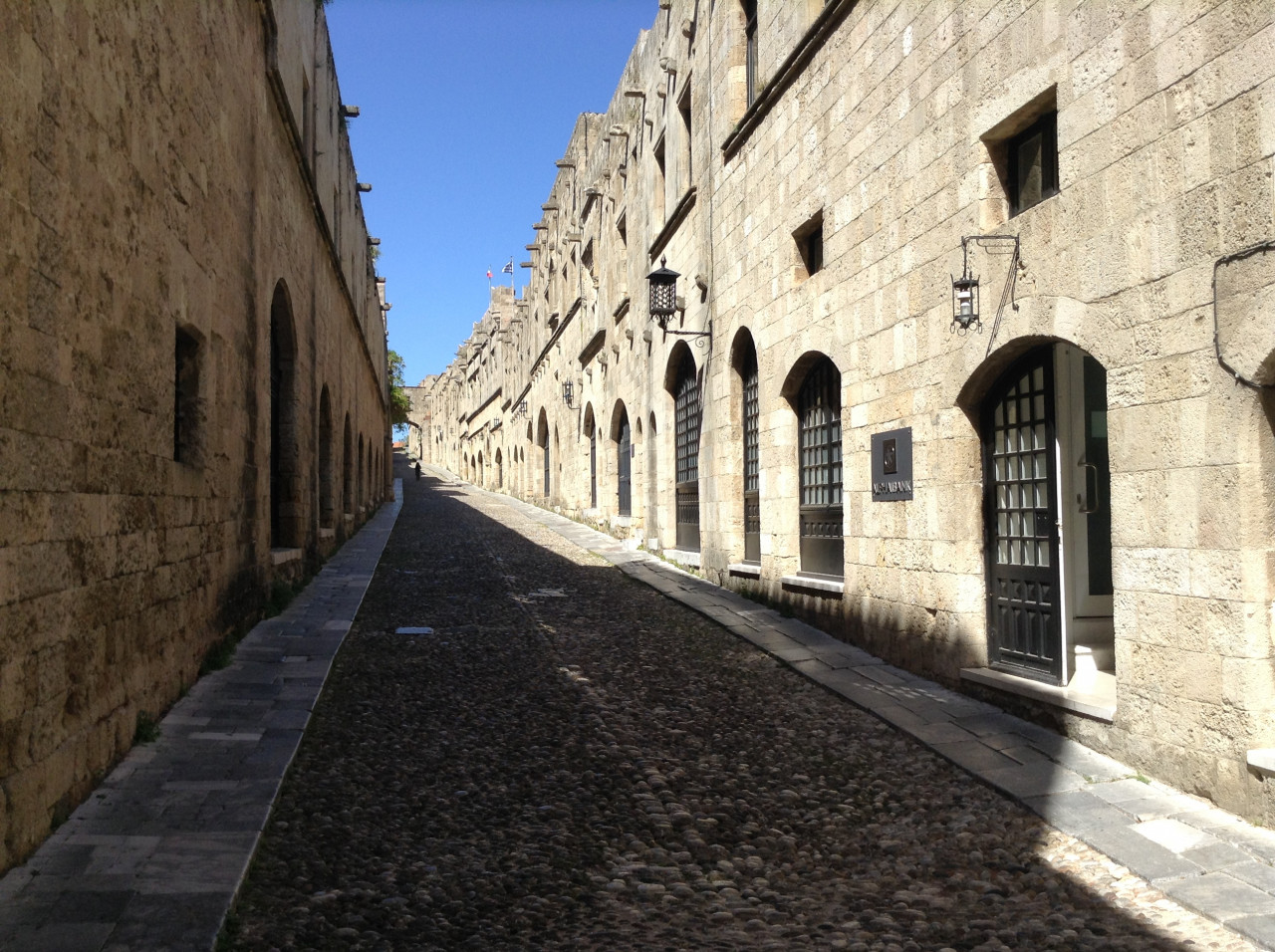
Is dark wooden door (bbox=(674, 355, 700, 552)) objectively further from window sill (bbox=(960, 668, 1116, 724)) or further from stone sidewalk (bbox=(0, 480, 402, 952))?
stone sidewalk (bbox=(0, 480, 402, 952))

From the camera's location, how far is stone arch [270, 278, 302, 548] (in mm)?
10250

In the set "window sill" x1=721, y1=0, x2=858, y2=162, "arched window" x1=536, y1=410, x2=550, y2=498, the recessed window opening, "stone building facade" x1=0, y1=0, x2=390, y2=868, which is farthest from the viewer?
"arched window" x1=536, y1=410, x2=550, y2=498

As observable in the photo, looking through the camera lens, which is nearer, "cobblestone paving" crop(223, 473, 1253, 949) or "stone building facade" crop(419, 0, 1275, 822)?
"cobblestone paving" crop(223, 473, 1253, 949)

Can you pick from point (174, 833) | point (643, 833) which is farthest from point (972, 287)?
point (174, 833)

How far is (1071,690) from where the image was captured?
5.39 meters

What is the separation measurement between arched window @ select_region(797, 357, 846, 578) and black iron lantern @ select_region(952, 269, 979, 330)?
2481 mm

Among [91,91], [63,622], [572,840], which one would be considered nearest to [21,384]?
[63,622]

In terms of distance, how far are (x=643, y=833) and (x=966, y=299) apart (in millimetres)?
3723

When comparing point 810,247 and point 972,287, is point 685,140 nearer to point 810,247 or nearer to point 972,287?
point 810,247

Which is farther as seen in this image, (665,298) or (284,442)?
(665,298)

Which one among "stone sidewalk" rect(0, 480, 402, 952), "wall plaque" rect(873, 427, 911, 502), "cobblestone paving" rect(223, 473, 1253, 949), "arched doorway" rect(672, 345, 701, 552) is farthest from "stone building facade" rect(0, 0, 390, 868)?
"arched doorway" rect(672, 345, 701, 552)

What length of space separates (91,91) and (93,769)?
111 inches

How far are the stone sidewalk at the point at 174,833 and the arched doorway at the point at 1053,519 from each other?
166 inches

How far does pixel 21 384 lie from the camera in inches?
132
